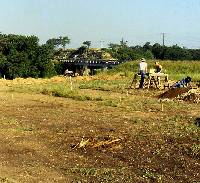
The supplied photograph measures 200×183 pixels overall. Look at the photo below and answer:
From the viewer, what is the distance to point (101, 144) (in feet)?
33.7

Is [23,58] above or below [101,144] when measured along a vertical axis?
above

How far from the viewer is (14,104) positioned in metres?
17.6

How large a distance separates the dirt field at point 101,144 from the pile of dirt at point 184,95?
1.28 metres

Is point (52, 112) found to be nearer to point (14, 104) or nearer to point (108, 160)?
point (14, 104)

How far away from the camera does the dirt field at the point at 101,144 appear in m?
8.20

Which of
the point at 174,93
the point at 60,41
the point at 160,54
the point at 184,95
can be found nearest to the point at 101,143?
the point at 184,95

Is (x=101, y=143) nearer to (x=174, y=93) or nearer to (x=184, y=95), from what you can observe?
(x=184, y=95)

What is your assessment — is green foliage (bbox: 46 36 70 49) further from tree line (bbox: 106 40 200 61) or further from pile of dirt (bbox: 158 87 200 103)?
pile of dirt (bbox: 158 87 200 103)

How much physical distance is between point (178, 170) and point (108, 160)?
4.46 feet

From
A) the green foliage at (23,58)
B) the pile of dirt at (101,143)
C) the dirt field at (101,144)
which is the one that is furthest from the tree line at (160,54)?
the pile of dirt at (101,143)

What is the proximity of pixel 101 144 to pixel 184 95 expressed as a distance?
836 centimetres

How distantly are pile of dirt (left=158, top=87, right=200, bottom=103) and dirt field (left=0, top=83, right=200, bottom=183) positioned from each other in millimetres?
1283

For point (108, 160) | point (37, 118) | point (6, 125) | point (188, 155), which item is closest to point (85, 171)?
point (108, 160)

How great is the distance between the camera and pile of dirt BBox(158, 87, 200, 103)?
17484mm
